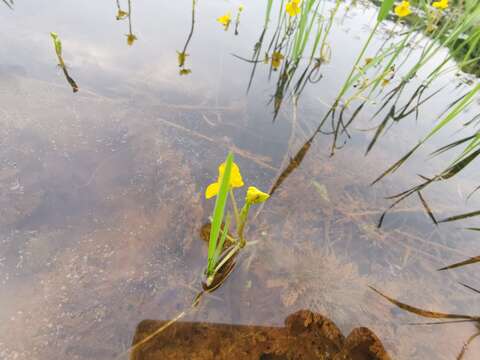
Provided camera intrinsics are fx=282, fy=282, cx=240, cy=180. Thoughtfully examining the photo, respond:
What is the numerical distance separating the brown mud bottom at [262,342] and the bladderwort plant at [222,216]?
7.6 inches

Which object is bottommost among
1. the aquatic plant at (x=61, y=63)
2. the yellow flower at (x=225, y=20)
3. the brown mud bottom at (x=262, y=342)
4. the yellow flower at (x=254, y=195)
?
the brown mud bottom at (x=262, y=342)

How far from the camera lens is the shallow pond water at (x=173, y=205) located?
1.09m

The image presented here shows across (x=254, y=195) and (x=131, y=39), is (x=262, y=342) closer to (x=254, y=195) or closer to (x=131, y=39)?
(x=254, y=195)

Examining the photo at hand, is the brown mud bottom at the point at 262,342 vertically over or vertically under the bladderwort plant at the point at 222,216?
under

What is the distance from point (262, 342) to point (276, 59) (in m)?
2.62

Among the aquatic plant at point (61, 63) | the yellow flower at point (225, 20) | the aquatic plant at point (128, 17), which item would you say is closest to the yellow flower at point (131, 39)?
the aquatic plant at point (128, 17)

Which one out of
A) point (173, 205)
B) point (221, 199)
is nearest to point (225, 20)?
point (173, 205)

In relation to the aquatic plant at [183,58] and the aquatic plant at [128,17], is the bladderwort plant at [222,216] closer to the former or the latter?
the aquatic plant at [183,58]

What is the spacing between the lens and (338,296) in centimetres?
127

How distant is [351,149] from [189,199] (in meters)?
1.31

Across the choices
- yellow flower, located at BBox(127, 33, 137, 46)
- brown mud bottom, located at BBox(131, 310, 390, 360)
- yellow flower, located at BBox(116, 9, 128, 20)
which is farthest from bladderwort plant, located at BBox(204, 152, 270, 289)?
yellow flower, located at BBox(116, 9, 128, 20)

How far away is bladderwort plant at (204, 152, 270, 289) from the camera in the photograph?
0.84m

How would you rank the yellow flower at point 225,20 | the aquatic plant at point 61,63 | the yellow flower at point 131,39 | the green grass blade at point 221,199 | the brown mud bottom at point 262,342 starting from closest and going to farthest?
1. the green grass blade at point 221,199
2. the brown mud bottom at point 262,342
3. the aquatic plant at point 61,63
4. the yellow flower at point 131,39
5. the yellow flower at point 225,20

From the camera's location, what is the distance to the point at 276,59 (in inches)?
114
